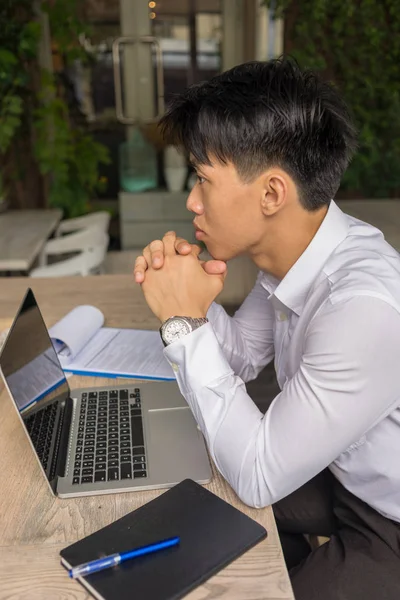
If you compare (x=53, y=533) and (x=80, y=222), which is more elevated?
(x=53, y=533)

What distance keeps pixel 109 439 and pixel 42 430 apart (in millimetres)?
134

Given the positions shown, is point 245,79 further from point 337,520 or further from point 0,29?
point 0,29

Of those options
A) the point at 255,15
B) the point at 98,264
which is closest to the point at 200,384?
the point at 98,264

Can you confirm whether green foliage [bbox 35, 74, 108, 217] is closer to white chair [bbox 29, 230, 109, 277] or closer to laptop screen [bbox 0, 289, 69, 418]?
white chair [bbox 29, 230, 109, 277]

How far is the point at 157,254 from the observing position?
110 cm

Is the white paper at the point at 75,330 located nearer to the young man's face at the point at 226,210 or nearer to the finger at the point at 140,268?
the finger at the point at 140,268

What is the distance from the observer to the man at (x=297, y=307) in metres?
0.87

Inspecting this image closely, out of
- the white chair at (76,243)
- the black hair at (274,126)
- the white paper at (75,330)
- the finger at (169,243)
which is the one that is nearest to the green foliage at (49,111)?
the white chair at (76,243)

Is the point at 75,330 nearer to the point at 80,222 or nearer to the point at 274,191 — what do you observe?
the point at 274,191

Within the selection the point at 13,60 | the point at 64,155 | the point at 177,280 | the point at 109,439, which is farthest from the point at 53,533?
the point at 13,60

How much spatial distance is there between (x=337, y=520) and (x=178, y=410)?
0.42 meters

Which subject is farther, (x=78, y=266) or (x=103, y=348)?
(x=78, y=266)

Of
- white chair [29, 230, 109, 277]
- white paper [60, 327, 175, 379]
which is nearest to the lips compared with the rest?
white paper [60, 327, 175, 379]

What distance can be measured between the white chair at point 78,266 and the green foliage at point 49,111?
44.1 inches
